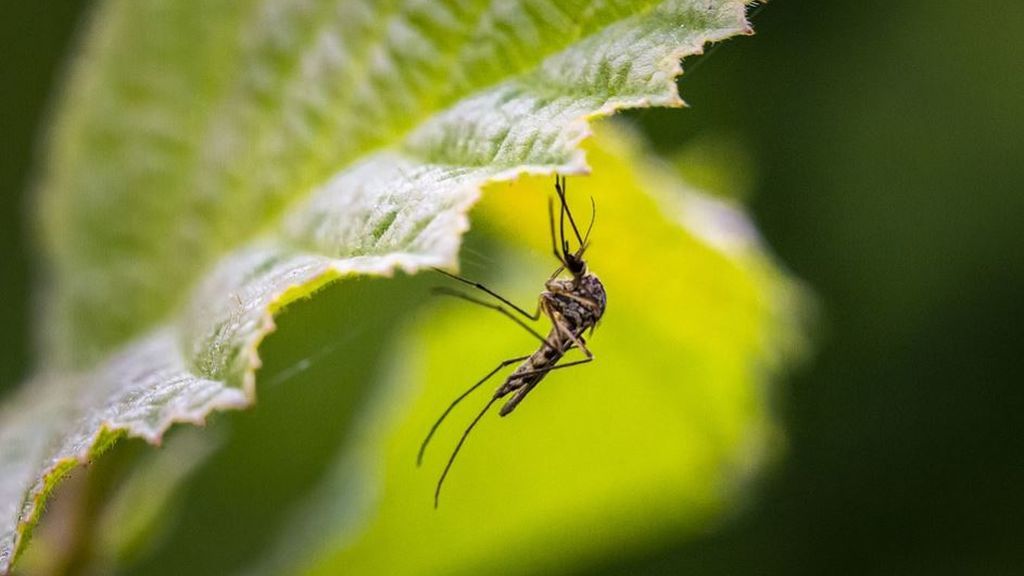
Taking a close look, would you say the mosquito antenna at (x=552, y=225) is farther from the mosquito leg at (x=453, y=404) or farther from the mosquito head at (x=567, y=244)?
the mosquito leg at (x=453, y=404)

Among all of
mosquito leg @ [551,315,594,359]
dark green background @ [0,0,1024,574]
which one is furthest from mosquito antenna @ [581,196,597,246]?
dark green background @ [0,0,1024,574]

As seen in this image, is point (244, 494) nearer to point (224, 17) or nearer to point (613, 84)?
point (224, 17)

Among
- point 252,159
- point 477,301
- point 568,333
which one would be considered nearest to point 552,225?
point 568,333

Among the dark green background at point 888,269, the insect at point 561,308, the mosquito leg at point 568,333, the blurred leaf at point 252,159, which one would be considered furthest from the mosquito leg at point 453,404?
the dark green background at point 888,269

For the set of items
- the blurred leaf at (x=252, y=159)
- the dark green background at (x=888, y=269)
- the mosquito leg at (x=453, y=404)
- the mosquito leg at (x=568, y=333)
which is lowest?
the dark green background at (x=888, y=269)

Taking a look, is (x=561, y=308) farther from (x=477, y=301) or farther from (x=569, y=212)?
(x=477, y=301)
